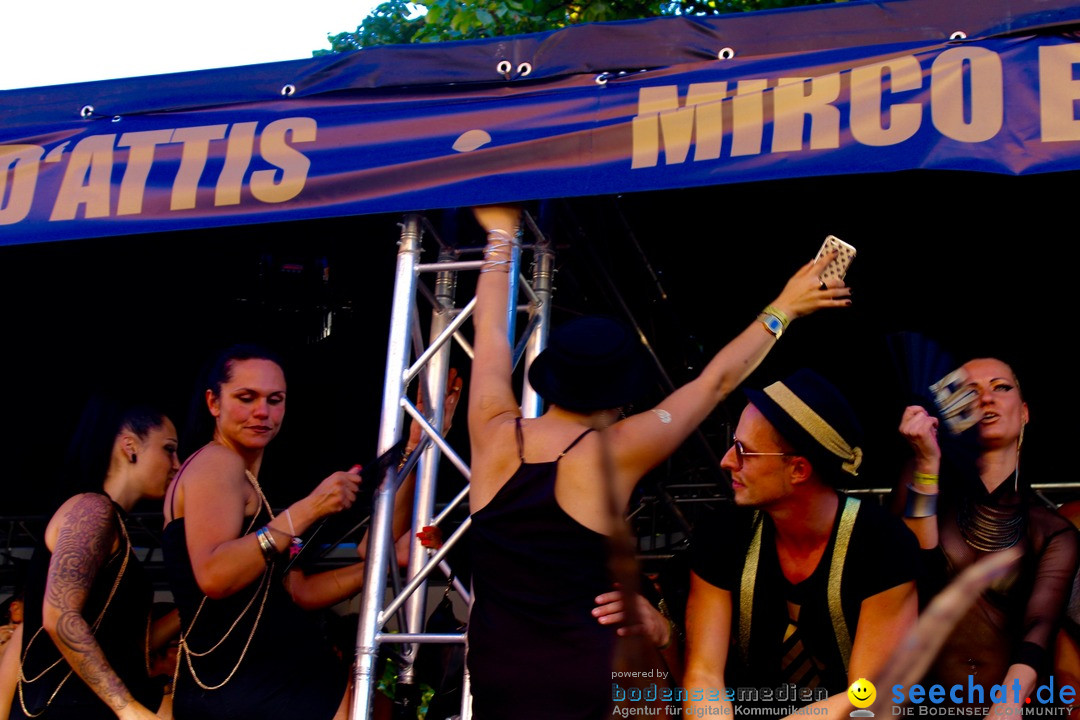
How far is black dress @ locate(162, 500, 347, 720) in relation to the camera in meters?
3.63

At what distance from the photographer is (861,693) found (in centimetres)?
306

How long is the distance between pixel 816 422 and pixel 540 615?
112 cm

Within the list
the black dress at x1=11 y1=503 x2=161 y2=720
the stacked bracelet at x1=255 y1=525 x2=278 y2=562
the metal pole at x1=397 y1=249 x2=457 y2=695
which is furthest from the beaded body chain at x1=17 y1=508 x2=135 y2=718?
the metal pole at x1=397 y1=249 x2=457 y2=695

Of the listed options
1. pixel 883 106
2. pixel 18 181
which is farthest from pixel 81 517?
pixel 883 106

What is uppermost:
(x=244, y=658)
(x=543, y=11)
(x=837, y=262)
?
(x=543, y=11)

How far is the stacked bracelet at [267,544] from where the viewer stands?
12.0 feet

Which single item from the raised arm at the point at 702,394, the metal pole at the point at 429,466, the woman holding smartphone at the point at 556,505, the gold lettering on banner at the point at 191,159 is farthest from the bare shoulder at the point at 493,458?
the gold lettering on banner at the point at 191,159

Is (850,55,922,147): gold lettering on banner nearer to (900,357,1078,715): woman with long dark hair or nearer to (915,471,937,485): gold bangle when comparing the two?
(900,357,1078,715): woman with long dark hair

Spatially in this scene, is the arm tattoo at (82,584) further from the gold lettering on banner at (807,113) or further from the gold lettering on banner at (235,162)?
the gold lettering on banner at (807,113)

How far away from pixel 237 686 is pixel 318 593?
807 millimetres

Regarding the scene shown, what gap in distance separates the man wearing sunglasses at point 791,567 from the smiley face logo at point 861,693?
0.11 metres

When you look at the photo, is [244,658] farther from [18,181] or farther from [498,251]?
[18,181]

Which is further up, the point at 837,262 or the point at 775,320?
the point at 837,262

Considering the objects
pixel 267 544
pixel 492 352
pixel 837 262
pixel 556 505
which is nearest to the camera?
pixel 556 505
